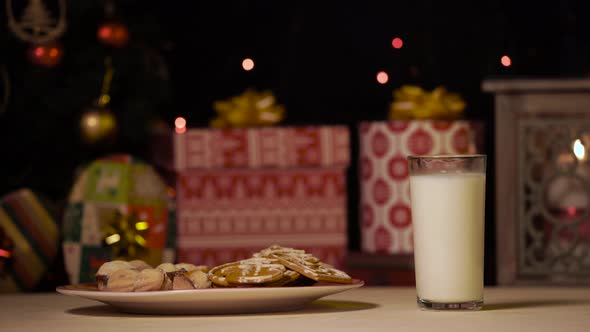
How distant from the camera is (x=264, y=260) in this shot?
1.07 metres

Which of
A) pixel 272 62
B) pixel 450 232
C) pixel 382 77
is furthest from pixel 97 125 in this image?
pixel 450 232

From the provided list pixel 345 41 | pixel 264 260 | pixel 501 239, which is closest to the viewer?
pixel 264 260

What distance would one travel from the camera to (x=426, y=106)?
9.53 feet

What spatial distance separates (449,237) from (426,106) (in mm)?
1869

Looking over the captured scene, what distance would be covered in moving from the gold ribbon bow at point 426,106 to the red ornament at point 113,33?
80 centimetres

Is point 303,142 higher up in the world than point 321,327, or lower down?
higher up

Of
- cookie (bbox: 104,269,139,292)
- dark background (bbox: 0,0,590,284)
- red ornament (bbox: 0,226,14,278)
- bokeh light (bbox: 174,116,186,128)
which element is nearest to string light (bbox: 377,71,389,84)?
dark background (bbox: 0,0,590,284)

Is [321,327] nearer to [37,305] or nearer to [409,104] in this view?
[37,305]

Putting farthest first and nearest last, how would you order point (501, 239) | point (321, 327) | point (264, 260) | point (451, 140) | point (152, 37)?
point (152, 37), point (451, 140), point (501, 239), point (264, 260), point (321, 327)

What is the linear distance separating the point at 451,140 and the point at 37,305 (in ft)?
6.07

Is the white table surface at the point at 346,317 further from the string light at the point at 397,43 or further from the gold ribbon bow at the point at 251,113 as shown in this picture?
the string light at the point at 397,43

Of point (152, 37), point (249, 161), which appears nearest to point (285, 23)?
point (152, 37)

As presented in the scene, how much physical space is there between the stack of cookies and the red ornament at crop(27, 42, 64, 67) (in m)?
1.89

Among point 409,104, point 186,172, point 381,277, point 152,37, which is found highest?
point 152,37
